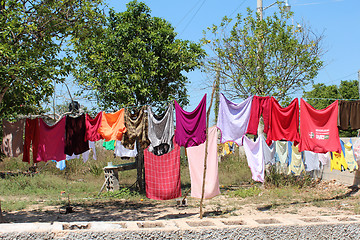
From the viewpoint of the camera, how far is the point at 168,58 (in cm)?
1147

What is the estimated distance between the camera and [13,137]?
8.59m

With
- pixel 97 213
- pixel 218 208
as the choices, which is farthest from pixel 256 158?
pixel 97 213

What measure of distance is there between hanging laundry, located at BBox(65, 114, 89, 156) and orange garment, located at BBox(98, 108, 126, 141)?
640 mm

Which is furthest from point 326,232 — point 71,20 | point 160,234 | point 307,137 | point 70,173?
point 70,173

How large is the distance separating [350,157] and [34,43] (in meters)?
8.72

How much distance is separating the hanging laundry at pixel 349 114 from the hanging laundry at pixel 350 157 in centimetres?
192

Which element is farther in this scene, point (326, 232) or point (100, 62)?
point (100, 62)

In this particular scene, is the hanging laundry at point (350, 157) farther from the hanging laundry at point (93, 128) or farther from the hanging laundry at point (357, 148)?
the hanging laundry at point (93, 128)

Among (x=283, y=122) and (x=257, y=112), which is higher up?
(x=257, y=112)

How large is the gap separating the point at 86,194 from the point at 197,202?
399 cm

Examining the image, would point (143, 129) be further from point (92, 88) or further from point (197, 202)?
point (92, 88)

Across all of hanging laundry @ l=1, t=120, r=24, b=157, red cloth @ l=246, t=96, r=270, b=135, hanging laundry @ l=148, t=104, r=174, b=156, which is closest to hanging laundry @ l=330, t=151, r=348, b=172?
red cloth @ l=246, t=96, r=270, b=135

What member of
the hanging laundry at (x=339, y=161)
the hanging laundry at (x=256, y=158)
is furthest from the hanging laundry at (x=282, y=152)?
the hanging laundry at (x=256, y=158)

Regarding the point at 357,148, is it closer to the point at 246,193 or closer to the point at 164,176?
the point at 246,193
